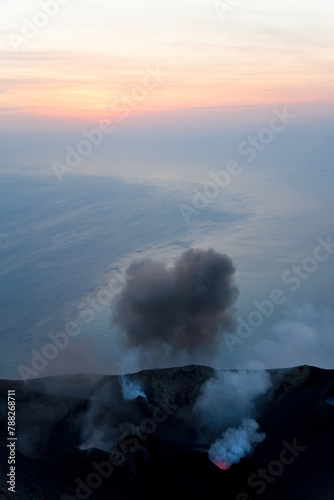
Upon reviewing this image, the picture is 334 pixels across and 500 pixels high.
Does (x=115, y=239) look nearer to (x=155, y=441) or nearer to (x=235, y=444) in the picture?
(x=155, y=441)

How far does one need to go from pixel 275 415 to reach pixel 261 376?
513 cm

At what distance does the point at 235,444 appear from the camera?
39.6 meters

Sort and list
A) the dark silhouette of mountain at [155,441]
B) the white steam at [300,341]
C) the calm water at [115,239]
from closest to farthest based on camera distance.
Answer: the dark silhouette of mountain at [155,441] < the white steam at [300,341] < the calm water at [115,239]

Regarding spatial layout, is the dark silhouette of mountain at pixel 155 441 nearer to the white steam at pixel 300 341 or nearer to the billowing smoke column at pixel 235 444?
the billowing smoke column at pixel 235 444

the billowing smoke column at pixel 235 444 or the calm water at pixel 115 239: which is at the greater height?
the calm water at pixel 115 239

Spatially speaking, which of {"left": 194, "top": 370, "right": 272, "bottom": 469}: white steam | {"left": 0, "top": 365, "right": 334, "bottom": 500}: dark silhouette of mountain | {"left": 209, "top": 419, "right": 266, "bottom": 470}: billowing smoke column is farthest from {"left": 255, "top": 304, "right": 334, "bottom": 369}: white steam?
{"left": 209, "top": 419, "right": 266, "bottom": 470}: billowing smoke column

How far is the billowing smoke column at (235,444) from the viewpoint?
38.8 meters

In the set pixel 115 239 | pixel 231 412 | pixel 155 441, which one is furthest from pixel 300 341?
pixel 115 239

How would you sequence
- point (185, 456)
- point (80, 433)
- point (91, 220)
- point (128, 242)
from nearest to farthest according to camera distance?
point (185, 456)
point (80, 433)
point (128, 242)
point (91, 220)

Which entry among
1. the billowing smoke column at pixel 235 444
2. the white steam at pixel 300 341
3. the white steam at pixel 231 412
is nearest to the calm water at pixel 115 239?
the white steam at pixel 300 341

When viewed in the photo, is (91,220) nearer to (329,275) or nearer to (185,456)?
(329,275)

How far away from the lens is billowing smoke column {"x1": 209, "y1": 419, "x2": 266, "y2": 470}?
38.8 meters

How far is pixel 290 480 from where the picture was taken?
37531mm

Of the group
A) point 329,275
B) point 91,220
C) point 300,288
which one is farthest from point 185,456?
point 91,220
